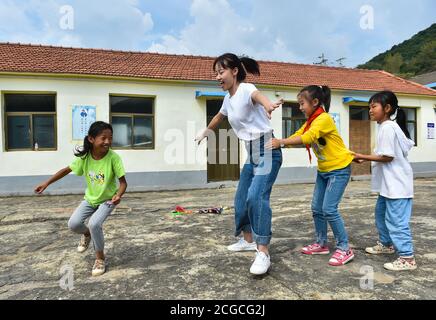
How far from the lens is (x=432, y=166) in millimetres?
13906

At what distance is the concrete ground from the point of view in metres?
2.44

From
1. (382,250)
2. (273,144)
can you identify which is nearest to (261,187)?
(273,144)

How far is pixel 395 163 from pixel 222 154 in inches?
324

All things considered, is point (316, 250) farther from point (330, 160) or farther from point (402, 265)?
point (330, 160)

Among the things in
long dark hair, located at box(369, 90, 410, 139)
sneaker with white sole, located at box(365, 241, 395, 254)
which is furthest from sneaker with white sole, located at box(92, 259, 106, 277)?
long dark hair, located at box(369, 90, 410, 139)

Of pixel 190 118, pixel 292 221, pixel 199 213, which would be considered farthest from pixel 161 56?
pixel 292 221

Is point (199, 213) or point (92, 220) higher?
point (92, 220)

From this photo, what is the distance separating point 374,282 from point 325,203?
0.72m

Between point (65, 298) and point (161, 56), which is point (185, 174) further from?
point (65, 298)

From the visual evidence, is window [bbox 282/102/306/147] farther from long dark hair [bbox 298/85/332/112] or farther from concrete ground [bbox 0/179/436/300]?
long dark hair [bbox 298/85/332/112]

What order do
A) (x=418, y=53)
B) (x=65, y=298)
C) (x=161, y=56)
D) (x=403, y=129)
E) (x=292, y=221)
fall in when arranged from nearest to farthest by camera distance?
1. (x=65, y=298)
2. (x=403, y=129)
3. (x=292, y=221)
4. (x=161, y=56)
5. (x=418, y=53)

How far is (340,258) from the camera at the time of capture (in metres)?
2.92

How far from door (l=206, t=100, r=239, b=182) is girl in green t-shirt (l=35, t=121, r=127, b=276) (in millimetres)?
7785
